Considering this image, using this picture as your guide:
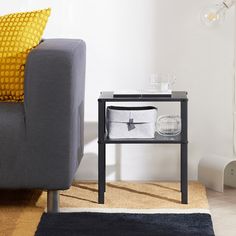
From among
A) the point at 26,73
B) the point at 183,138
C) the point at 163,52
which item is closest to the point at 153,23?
the point at 163,52

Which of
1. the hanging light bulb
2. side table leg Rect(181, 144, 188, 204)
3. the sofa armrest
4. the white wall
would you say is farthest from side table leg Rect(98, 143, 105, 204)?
the hanging light bulb

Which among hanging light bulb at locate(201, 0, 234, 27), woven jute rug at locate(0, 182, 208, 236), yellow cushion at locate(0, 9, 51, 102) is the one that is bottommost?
woven jute rug at locate(0, 182, 208, 236)

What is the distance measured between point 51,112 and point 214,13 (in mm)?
970

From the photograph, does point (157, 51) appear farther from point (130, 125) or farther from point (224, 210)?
point (224, 210)

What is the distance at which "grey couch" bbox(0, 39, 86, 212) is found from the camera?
3.05m

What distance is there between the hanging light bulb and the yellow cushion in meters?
0.75

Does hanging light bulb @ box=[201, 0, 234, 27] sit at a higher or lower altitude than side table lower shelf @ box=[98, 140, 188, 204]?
higher

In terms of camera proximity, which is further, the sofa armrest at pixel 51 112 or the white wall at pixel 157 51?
the white wall at pixel 157 51

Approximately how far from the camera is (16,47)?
3.29m

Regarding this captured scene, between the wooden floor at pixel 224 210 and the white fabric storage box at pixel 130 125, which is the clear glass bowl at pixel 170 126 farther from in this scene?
the wooden floor at pixel 224 210

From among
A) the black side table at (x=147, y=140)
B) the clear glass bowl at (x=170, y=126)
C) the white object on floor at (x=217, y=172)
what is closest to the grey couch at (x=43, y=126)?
the black side table at (x=147, y=140)

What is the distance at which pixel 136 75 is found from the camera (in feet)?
12.5

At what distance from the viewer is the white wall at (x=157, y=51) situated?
377 centimetres

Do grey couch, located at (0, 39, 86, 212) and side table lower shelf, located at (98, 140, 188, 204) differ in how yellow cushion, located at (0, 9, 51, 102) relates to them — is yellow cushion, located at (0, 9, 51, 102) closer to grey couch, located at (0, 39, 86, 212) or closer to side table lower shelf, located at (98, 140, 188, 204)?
grey couch, located at (0, 39, 86, 212)
